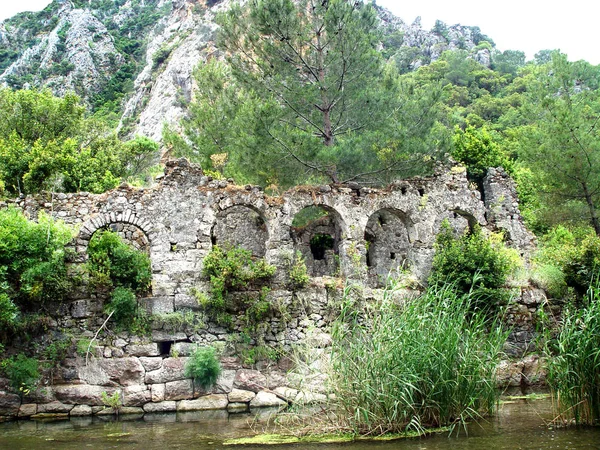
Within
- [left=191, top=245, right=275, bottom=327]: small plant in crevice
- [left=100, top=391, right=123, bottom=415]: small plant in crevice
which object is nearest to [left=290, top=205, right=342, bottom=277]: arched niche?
[left=191, top=245, right=275, bottom=327]: small plant in crevice

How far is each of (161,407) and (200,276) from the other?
12.1 feet

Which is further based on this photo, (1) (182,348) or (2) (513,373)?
(1) (182,348)

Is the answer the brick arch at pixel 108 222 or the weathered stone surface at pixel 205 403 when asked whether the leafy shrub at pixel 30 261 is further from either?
the weathered stone surface at pixel 205 403

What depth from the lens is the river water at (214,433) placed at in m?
6.96

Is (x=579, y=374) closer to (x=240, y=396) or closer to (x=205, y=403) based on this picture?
(x=240, y=396)

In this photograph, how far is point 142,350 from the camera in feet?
45.6

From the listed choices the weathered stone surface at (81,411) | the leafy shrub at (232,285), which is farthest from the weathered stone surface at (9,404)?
the leafy shrub at (232,285)

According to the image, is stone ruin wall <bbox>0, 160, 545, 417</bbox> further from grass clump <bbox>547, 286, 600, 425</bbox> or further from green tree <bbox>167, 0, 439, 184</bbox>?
grass clump <bbox>547, 286, 600, 425</bbox>

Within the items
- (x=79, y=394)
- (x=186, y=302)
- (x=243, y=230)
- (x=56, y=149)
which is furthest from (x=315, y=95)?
(x=79, y=394)

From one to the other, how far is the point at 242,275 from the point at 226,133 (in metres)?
9.00

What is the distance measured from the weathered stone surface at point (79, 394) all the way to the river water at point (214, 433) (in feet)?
2.57

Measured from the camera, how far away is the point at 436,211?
18.0 metres

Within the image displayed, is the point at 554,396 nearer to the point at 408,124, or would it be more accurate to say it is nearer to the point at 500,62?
the point at 408,124

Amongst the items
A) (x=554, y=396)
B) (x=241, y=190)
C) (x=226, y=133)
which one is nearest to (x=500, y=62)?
(x=226, y=133)
